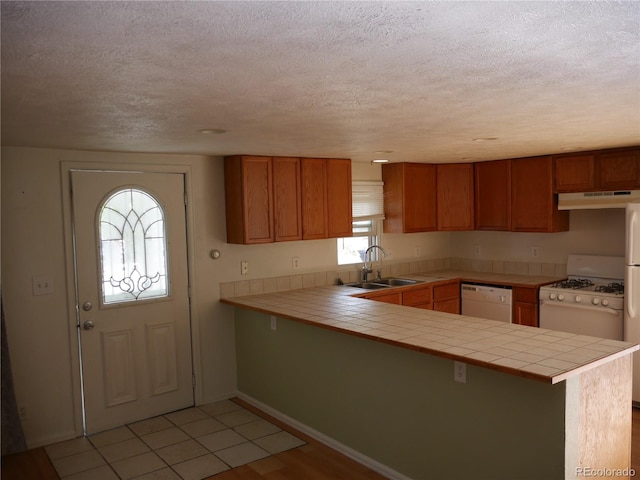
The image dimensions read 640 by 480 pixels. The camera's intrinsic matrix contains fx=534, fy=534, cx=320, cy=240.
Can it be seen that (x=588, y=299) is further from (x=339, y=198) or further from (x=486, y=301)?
(x=339, y=198)

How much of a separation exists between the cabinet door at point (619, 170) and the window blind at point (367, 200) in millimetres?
2084

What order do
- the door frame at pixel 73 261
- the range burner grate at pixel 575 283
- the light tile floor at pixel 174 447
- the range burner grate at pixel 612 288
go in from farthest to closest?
the range burner grate at pixel 575 283 → the range burner grate at pixel 612 288 → the door frame at pixel 73 261 → the light tile floor at pixel 174 447

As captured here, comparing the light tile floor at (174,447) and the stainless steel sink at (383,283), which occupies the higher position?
the stainless steel sink at (383,283)

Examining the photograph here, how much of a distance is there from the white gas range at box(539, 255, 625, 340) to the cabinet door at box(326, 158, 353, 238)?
1923 mm

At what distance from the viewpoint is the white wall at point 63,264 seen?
3.70 m

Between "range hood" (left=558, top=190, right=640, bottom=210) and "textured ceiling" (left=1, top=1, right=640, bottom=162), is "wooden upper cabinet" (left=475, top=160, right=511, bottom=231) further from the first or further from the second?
"textured ceiling" (left=1, top=1, right=640, bottom=162)

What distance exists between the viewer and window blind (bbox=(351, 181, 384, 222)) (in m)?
5.49

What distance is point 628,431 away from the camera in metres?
2.96

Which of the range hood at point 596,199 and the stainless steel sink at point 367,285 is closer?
the range hood at point 596,199

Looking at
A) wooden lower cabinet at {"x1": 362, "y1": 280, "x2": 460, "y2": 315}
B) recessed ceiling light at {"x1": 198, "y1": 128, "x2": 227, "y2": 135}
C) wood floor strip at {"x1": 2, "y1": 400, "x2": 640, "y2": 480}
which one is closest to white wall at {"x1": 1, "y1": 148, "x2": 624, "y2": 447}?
wood floor strip at {"x1": 2, "y1": 400, "x2": 640, "y2": 480}

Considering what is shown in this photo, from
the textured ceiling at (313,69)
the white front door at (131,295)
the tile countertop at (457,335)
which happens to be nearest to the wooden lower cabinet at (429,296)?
the tile countertop at (457,335)

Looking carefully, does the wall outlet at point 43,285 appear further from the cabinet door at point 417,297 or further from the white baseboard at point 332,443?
the cabinet door at point 417,297

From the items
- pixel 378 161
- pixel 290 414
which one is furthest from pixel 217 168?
pixel 290 414

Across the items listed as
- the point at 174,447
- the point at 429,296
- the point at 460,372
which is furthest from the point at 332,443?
the point at 429,296
